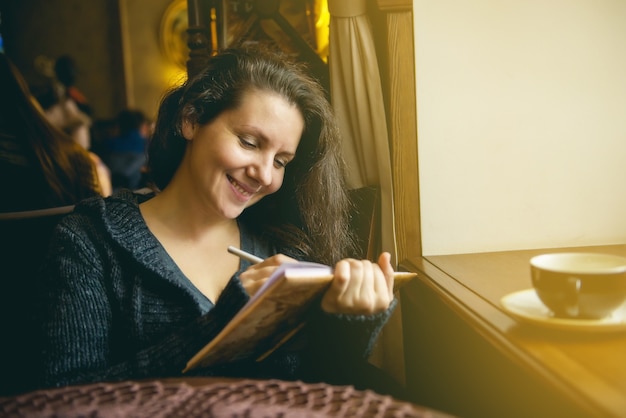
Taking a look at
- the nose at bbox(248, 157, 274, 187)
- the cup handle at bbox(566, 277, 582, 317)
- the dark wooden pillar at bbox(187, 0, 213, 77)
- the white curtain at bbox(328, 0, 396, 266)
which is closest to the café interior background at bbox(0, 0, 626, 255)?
the white curtain at bbox(328, 0, 396, 266)

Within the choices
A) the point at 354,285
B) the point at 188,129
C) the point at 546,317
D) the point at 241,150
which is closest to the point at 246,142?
the point at 241,150

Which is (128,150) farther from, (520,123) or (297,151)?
(520,123)

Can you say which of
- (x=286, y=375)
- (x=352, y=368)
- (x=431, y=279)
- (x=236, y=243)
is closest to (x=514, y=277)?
(x=431, y=279)

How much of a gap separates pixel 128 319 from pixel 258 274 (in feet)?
1.03

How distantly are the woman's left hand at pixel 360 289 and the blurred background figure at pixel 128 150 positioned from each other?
11.2 ft

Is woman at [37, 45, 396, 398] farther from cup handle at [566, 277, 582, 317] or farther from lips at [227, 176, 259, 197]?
cup handle at [566, 277, 582, 317]

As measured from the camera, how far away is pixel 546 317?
0.86 m

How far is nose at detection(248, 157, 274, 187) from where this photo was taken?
1269 millimetres

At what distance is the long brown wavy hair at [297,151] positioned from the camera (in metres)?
1.34

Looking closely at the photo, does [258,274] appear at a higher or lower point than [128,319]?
higher

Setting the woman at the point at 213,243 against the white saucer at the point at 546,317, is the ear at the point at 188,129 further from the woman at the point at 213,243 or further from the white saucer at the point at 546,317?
the white saucer at the point at 546,317

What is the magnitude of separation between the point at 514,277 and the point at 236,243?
0.66 metres

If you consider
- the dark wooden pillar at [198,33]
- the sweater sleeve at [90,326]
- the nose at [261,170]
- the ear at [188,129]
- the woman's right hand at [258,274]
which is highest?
the dark wooden pillar at [198,33]

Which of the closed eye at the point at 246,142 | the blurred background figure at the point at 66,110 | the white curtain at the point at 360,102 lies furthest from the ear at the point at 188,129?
the blurred background figure at the point at 66,110
